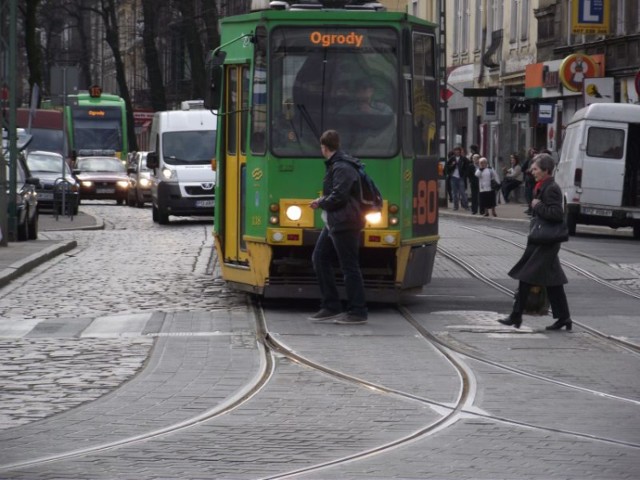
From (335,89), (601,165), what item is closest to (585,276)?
(335,89)

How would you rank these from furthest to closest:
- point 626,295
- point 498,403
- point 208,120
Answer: point 208,120, point 626,295, point 498,403

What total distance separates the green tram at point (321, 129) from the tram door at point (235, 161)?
1.02ft

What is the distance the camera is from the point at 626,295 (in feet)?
63.7

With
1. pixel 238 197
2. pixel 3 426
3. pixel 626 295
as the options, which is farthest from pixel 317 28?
pixel 3 426

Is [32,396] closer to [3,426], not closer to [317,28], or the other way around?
[3,426]

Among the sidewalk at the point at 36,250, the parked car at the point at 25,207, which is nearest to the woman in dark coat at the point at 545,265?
the sidewalk at the point at 36,250

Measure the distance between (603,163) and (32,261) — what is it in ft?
48.4

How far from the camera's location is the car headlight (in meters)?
36.9

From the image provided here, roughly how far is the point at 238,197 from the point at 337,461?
929cm

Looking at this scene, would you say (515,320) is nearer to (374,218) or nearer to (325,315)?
(325,315)

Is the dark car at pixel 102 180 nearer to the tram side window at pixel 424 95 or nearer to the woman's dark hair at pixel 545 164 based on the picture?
the tram side window at pixel 424 95

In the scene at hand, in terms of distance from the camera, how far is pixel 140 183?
49.5 m

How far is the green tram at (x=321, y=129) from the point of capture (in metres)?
16.4

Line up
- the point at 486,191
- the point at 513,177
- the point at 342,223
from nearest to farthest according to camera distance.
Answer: the point at 342,223
the point at 486,191
the point at 513,177
